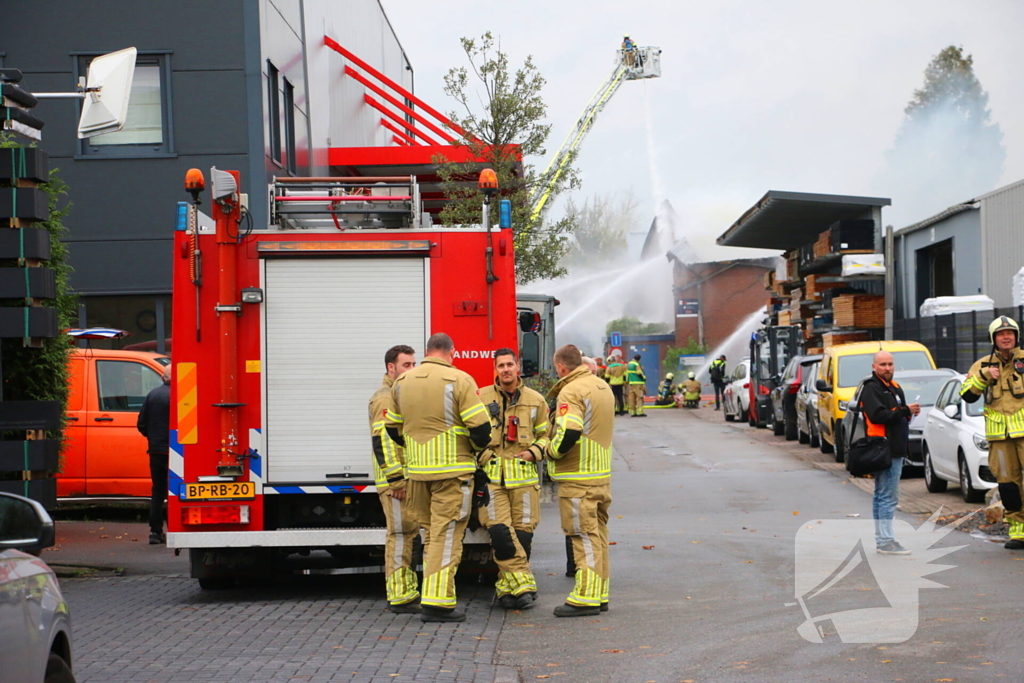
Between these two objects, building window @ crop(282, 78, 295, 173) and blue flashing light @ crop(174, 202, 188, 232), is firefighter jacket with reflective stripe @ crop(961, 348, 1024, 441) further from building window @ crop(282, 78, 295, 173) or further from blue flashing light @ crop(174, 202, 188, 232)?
building window @ crop(282, 78, 295, 173)

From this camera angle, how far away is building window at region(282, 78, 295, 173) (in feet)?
63.6

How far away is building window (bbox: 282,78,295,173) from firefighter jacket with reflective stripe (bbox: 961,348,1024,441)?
1147 centimetres

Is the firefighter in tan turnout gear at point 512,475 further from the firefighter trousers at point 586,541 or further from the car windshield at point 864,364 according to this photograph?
the car windshield at point 864,364

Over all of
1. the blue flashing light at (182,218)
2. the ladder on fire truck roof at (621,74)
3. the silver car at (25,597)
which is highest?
the ladder on fire truck roof at (621,74)

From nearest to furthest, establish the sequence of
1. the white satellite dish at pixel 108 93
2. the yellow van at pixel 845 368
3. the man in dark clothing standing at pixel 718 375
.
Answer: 1. the white satellite dish at pixel 108 93
2. the yellow van at pixel 845 368
3. the man in dark clothing standing at pixel 718 375

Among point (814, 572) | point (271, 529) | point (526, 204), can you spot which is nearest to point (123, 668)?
point (271, 529)

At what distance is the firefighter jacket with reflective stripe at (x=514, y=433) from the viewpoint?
29.1 ft

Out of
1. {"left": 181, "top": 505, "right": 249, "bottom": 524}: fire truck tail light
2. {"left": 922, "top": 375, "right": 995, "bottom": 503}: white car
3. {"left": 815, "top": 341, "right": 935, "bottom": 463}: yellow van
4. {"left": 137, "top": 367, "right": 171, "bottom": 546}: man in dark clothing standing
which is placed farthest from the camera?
{"left": 815, "top": 341, "right": 935, "bottom": 463}: yellow van

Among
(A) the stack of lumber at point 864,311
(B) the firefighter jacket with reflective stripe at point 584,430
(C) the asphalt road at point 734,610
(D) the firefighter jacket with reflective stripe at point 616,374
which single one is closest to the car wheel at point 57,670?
(C) the asphalt road at point 734,610

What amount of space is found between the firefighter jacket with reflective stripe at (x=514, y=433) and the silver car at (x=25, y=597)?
15.7 feet

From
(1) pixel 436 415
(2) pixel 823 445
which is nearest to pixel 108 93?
(1) pixel 436 415

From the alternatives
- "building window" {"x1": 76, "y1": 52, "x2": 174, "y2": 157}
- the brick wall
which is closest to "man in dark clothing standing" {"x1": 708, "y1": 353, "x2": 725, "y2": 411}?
"building window" {"x1": 76, "y1": 52, "x2": 174, "y2": 157}

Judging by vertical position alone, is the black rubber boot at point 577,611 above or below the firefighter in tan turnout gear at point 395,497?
below

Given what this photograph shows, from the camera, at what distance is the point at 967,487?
13641mm
